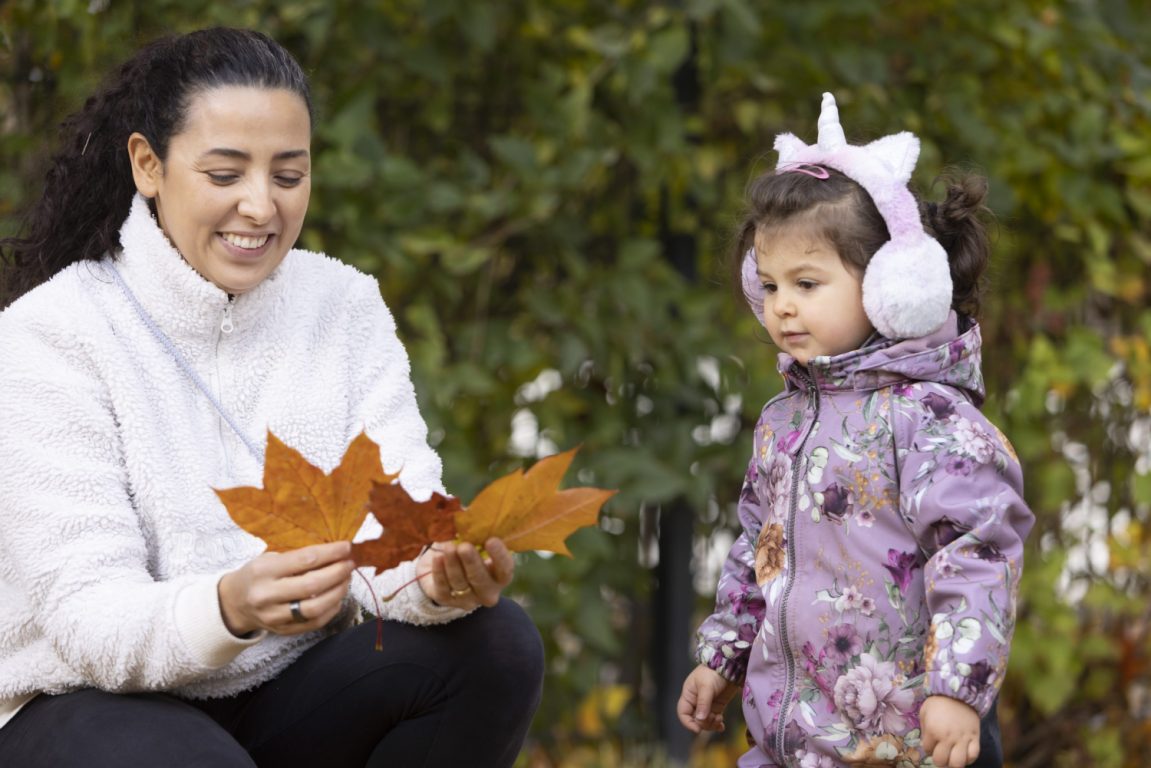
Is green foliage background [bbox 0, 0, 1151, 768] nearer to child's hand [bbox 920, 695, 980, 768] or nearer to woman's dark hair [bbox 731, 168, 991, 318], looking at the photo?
woman's dark hair [bbox 731, 168, 991, 318]

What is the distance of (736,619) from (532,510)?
52 centimetres

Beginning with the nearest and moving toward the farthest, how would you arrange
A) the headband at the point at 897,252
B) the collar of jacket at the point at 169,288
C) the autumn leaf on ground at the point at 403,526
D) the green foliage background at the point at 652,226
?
the autumn leaf on ground at the point at 403,526
the headband at the point at 897,252
the collar of jacket at the point at 169,288
the green foliage background at the point at 652,226

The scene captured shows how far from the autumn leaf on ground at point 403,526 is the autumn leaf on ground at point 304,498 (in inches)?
1.0

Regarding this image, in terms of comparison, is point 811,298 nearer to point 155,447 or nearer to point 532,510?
point 532,510

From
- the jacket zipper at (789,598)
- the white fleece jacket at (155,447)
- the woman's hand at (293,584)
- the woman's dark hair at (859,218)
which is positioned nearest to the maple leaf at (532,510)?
the woman's hand at (293,584)

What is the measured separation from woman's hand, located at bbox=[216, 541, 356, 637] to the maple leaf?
0.14m

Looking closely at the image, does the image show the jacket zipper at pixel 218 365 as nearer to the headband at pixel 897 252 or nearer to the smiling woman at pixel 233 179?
the smiling woman at pixel 233 179

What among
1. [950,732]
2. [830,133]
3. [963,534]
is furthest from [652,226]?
[950,732]

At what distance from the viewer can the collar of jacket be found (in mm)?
1979

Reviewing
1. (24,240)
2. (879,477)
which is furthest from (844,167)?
(24,240)

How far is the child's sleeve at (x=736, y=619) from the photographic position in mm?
2102

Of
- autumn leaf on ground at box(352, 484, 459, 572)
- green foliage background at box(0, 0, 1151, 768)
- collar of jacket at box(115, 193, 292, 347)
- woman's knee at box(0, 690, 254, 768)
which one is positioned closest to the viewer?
autumn leaf on ground at box(352, 484, 459, 572)

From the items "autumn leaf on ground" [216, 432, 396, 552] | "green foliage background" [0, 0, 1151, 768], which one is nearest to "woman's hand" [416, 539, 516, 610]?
"autumn leaf on ground" [216, 432, 396, 552]

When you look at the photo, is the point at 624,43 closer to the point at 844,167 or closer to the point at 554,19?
the point at 554,19
